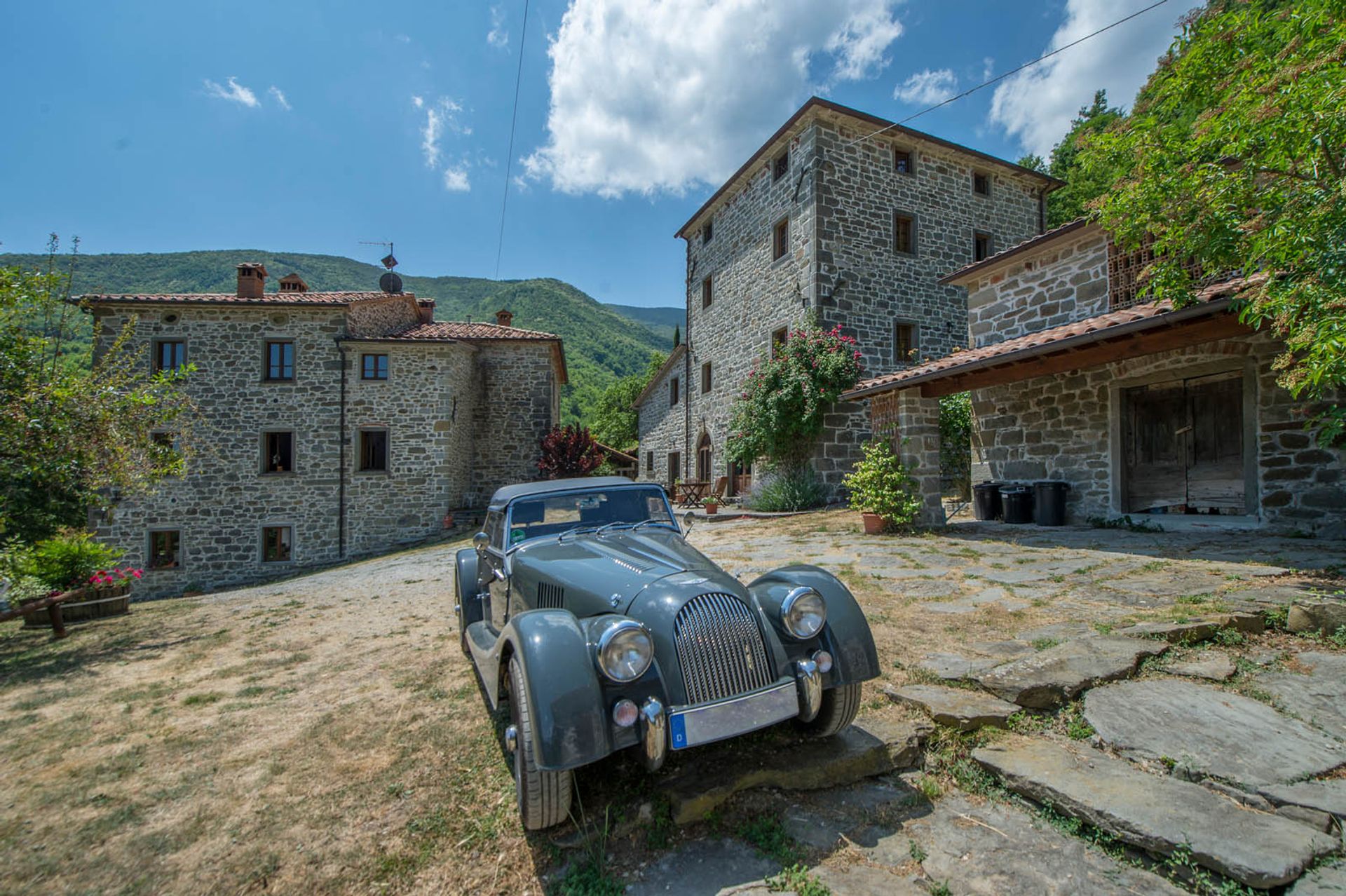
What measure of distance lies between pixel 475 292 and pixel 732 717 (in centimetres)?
7301

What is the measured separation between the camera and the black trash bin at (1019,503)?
29.8 feet

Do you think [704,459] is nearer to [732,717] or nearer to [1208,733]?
[1208,733]

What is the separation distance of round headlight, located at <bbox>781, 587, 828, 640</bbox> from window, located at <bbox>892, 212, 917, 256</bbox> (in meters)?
14.1

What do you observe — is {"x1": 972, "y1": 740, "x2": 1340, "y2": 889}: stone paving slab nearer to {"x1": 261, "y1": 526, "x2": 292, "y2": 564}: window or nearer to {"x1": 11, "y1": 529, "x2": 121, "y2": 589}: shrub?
{"x1": 11, "y1": 529, "x2": 121, "y2": 589}: shrub

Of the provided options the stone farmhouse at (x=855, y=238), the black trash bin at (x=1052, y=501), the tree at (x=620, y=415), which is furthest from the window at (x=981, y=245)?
the tree at (x=620, y=415)

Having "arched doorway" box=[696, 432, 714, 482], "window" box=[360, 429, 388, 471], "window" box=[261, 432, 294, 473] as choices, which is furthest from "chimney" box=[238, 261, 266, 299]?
"arched doorway" box=[696, 432, 714, 482]

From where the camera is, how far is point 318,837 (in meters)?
2.25

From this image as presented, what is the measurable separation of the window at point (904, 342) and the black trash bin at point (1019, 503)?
5.86 m

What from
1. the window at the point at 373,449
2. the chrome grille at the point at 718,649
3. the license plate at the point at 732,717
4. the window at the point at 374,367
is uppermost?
the window at the point at 374,367

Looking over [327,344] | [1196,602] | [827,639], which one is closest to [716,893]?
[827,639]

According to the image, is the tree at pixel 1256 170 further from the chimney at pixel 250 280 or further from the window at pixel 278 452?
the chimney at pixel 250 280

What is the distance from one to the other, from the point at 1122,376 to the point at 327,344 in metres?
17.9

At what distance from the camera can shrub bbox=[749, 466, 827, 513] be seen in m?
13.0

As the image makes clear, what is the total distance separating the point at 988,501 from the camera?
969 centimetres
